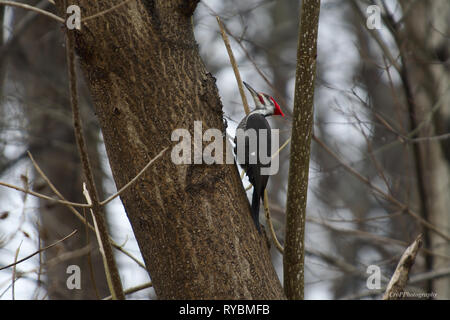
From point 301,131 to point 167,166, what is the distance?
0.58 metres

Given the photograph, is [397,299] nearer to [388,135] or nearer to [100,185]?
[388,135]

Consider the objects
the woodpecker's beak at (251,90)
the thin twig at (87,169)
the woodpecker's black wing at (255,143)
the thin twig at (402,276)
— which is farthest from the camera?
the woodpecker's beak at (251,90)

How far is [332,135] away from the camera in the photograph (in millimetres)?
5867

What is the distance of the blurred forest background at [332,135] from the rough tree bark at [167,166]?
3.09ft

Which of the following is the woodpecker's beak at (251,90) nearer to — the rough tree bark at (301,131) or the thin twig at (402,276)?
the rough tree bark at (301,131)

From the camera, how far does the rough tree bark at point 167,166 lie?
186 centimetres

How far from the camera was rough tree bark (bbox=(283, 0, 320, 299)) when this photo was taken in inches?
76.2

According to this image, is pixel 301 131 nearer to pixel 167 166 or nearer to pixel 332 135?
pixel 167 166

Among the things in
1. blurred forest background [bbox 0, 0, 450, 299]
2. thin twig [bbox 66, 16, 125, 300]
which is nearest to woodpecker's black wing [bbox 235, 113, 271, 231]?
blurred forest background [bbox 0, 0, 450, 299]

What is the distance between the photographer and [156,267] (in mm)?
1907

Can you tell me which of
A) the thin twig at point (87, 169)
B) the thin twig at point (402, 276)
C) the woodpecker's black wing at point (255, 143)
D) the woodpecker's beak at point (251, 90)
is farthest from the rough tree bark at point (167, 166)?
the woodpecker's beak at point (251, 90)

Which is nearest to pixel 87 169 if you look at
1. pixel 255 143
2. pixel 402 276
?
pixel 402 276
